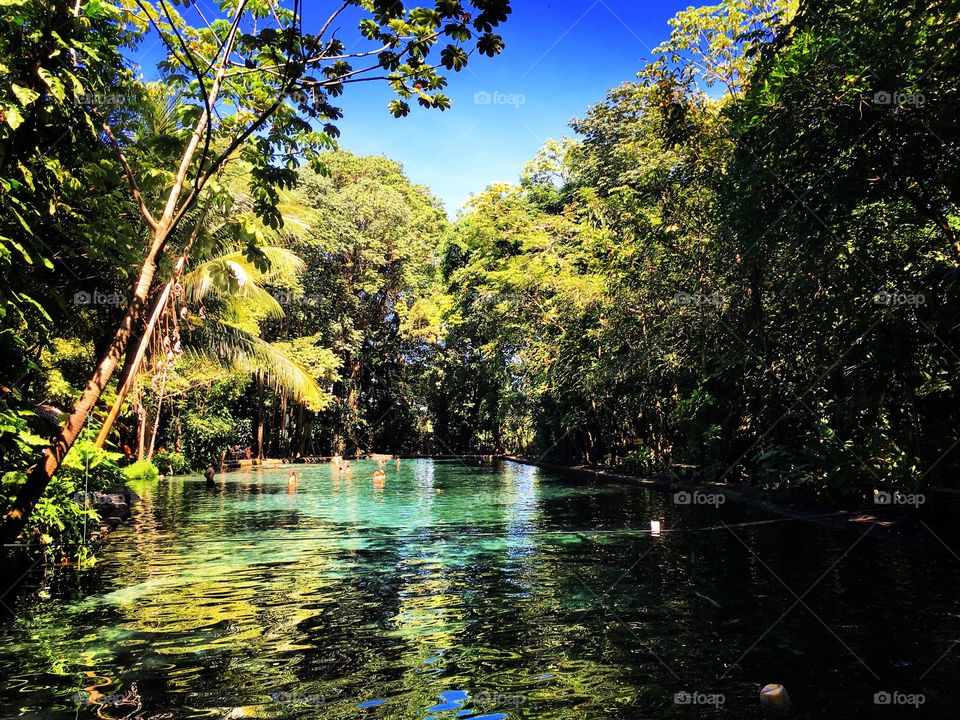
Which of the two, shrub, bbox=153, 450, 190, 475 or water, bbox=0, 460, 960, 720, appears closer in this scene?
water, bbox=0, 460, 960, 720

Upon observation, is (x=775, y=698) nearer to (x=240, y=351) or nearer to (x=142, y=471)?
(x=240, y=351)

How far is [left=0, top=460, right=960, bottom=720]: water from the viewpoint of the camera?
5094 millimetres

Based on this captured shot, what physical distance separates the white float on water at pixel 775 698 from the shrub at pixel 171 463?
30.3 meters

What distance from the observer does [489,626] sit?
7.03m

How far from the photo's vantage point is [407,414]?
164 ft

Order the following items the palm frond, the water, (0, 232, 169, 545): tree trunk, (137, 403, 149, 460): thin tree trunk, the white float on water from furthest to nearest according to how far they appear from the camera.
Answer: (137, 403, 149, 460): thin tree trunk
the palm frond
(0, 232, 169, 545): tree trunk
the water
the white float on water

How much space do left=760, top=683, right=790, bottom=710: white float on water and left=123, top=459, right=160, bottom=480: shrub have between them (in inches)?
1026

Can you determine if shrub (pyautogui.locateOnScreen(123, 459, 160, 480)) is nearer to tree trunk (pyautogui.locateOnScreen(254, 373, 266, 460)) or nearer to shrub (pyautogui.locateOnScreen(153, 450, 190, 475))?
shrub (pyautogui.locateOnScreen(153, 450, 190, 475))

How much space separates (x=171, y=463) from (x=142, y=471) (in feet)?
15.0

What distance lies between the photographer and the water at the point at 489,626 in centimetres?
509

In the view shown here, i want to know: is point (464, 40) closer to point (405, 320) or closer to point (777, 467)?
point (777, 467)

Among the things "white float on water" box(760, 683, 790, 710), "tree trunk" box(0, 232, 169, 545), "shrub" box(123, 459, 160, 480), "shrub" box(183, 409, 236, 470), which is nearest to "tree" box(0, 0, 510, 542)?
"tree trunk" box(0, 232, 169, 545)

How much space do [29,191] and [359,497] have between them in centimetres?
1511

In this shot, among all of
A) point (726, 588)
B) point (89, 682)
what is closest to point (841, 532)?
point (726, 588)
